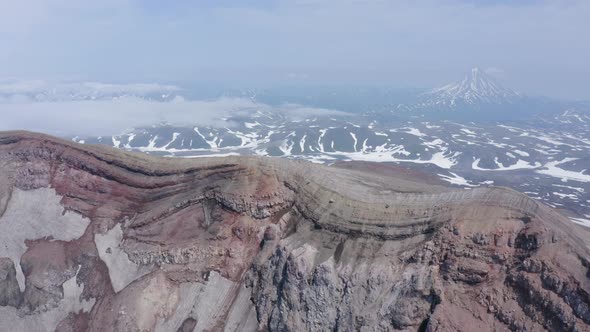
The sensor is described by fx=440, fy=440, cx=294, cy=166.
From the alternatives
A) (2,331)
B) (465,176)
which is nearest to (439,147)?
(465,176)

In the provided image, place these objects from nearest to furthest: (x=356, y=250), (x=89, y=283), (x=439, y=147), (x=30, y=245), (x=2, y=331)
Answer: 1. (x=356, y=250)
2. (x=2, y=331)
3. (x=89, y=283)
4. (x=30, y=245)
5. (x=439, y=147)

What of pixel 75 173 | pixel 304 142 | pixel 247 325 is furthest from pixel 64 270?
pixel 304 142

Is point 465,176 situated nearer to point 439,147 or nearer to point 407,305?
point 439,147

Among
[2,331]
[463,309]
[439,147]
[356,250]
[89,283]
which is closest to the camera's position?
[463,309]

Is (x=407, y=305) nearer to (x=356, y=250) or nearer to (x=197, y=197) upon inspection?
(x=356, y=250)

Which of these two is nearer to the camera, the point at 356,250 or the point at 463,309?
the point at 463,309

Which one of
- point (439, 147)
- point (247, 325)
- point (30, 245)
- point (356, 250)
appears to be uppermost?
point (356, 250)

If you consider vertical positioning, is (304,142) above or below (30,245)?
below
